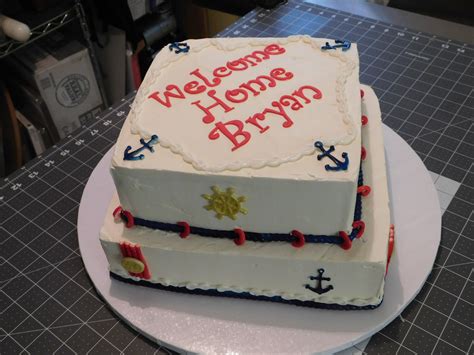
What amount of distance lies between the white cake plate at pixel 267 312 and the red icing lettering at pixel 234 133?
41 centimetres

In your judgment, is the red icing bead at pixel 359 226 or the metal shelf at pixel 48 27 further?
the metal shelf at pixel 48 27

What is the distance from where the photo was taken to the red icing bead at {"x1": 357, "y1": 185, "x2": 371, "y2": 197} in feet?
3.89

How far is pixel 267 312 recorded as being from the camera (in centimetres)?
120

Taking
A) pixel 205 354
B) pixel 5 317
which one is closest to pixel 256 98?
pixel 205 354

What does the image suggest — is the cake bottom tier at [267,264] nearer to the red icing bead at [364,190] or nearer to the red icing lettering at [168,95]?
the red icing bead at [364,190]

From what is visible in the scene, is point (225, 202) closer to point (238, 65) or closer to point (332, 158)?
point (332, 158)

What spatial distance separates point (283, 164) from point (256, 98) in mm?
244

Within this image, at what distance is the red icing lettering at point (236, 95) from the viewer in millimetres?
1194

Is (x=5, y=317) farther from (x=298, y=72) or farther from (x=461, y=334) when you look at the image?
(x=461, y=334)

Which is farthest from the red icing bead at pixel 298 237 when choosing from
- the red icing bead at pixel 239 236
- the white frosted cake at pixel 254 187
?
the red icing bead at pixel 239 236

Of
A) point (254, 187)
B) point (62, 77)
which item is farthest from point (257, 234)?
point (62, 77)

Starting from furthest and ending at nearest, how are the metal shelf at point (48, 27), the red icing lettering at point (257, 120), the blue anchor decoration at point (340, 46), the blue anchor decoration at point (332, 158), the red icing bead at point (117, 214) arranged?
the metal shelf at point (48, 27) < the blue anchor decoration at point (340, 46) < the red icing bead at point (117, 214) < the red icing lettering at point (257, 120) < the blue anchor decoration at point (332, 158)

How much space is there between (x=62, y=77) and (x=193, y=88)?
0.96 m

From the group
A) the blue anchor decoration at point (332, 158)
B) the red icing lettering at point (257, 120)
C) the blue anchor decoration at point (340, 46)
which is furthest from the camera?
the blue anchor decoration at point (340, 46)
